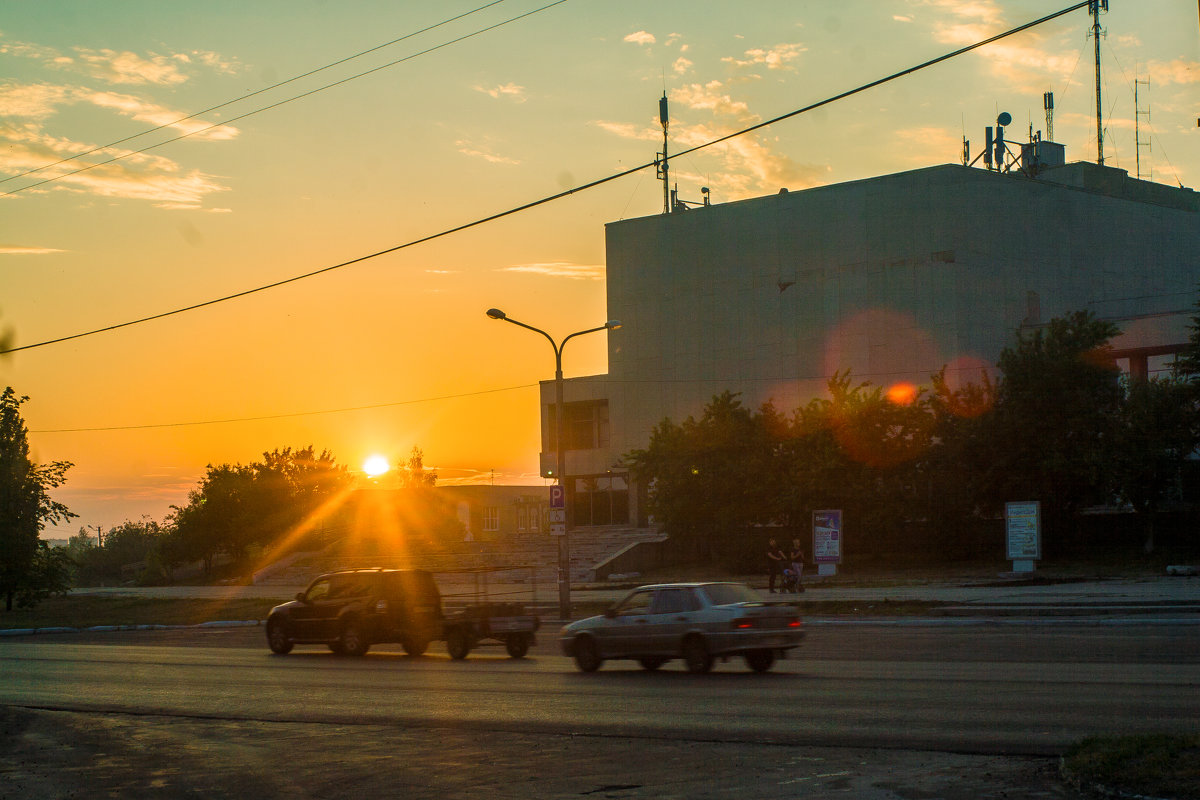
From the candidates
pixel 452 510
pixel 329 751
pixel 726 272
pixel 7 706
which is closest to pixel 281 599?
pixel 7 706

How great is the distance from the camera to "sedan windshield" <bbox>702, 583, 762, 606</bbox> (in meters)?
18.1

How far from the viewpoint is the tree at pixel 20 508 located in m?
41.6

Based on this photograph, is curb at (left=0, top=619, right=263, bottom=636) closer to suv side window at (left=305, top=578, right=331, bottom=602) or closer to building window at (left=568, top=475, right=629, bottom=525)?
suv side window at (left=305, top=578, right=331, bottom=602)

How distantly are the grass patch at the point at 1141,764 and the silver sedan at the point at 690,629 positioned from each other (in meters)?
8.78

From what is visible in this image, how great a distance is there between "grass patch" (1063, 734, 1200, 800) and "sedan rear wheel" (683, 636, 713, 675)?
9225 millimetres

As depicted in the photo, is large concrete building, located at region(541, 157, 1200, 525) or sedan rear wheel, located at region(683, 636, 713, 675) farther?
large concrete building, located at region(541, 157, 1200, 525)

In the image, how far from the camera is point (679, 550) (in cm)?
6222

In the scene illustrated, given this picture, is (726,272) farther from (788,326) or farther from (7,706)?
(7,706)

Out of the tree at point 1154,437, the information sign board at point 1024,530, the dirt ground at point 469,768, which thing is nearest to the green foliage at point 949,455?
the tree at point 1154,437

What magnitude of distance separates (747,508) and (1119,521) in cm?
1633

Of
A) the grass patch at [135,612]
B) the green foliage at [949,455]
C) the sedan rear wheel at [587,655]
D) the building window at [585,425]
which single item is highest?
the building window at [585,425]

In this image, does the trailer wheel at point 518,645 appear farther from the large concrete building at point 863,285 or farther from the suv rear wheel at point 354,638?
the large concrete building at point 863,285

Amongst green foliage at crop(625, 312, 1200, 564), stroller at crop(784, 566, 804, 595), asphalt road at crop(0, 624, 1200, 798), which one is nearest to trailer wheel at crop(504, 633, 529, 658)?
asphalt road at crop(0, 624, 1200, 798)

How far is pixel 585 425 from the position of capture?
92875 mm
